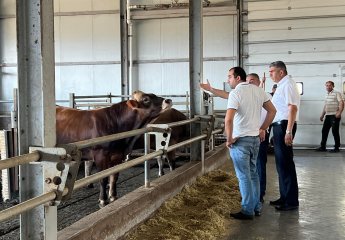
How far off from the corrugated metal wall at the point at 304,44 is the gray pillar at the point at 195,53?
718cm

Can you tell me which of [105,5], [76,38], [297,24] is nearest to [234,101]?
[297,24]

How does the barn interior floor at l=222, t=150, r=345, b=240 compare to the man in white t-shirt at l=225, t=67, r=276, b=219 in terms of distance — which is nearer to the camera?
the barn interior floor at l=222, t=150, r=345, b=240

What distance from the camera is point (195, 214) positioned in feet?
16.5

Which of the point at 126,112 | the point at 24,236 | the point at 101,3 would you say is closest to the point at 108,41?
the point at 101,3

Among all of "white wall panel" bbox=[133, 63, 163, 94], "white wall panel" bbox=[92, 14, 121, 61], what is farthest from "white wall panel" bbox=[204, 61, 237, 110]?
"white wall panel" bbox=[92, 14, 121, 61]

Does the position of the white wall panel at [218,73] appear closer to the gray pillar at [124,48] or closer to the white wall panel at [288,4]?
the white wall panel at [288,4]

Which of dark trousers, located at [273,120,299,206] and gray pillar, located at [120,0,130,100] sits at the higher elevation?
gray pillar, located at [120,0,130,100]

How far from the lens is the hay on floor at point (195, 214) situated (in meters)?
4.33

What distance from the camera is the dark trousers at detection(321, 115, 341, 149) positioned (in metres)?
13.1

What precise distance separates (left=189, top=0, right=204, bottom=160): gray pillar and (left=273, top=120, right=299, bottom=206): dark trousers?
2214 mm

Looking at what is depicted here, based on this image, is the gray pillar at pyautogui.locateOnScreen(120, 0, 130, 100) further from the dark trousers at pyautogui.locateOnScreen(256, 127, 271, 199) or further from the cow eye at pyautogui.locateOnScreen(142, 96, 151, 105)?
the dark trousers at pyautogui.locateOnScreen(256, 127, 271, 199)

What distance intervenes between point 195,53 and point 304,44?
769 centimetres

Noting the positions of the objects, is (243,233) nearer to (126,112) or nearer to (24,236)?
(24,236)

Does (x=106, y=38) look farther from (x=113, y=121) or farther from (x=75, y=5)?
→ (x=113, y=121)
